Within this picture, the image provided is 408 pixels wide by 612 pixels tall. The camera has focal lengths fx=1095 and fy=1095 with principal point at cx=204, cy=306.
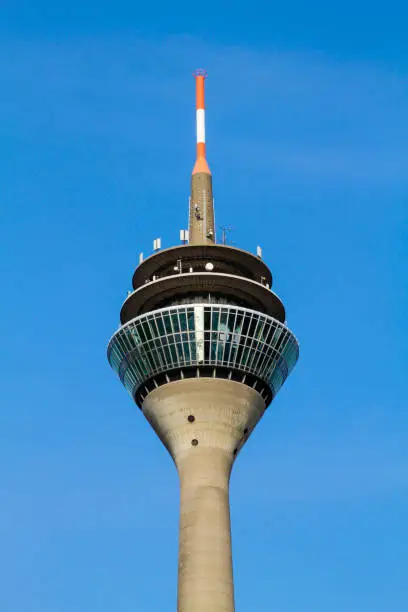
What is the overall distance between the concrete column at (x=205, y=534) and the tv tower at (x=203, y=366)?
8 centimetres

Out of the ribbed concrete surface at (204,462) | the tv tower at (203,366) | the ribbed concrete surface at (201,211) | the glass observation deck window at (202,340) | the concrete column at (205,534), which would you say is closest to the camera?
the concrete column at (205,534)

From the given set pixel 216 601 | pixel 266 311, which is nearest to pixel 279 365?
pixel 266 311

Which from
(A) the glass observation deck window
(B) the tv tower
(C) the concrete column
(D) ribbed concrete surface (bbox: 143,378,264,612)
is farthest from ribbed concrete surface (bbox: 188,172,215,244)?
(C) the concrete column

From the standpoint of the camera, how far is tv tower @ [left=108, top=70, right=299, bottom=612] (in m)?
87.0

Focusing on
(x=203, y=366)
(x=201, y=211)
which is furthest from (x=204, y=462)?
(x=201, y=211)

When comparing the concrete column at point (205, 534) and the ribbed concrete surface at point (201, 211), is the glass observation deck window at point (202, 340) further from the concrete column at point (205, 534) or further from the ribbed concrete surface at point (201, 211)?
the ribbed concrete surface at point (201, 211)

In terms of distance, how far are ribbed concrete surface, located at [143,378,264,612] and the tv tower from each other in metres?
0.08

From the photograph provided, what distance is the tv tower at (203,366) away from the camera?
285 feet

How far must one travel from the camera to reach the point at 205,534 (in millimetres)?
86562

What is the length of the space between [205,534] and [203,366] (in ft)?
46.9

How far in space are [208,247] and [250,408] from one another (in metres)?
14.4

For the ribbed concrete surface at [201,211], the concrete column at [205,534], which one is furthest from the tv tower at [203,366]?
the ribbed concrete surface at [201,211]

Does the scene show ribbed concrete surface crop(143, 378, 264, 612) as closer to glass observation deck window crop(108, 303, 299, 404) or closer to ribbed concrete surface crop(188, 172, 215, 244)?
glass observation deck window crop(108, 303, 299, 404)

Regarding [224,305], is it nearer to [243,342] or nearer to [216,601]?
[243,342]
